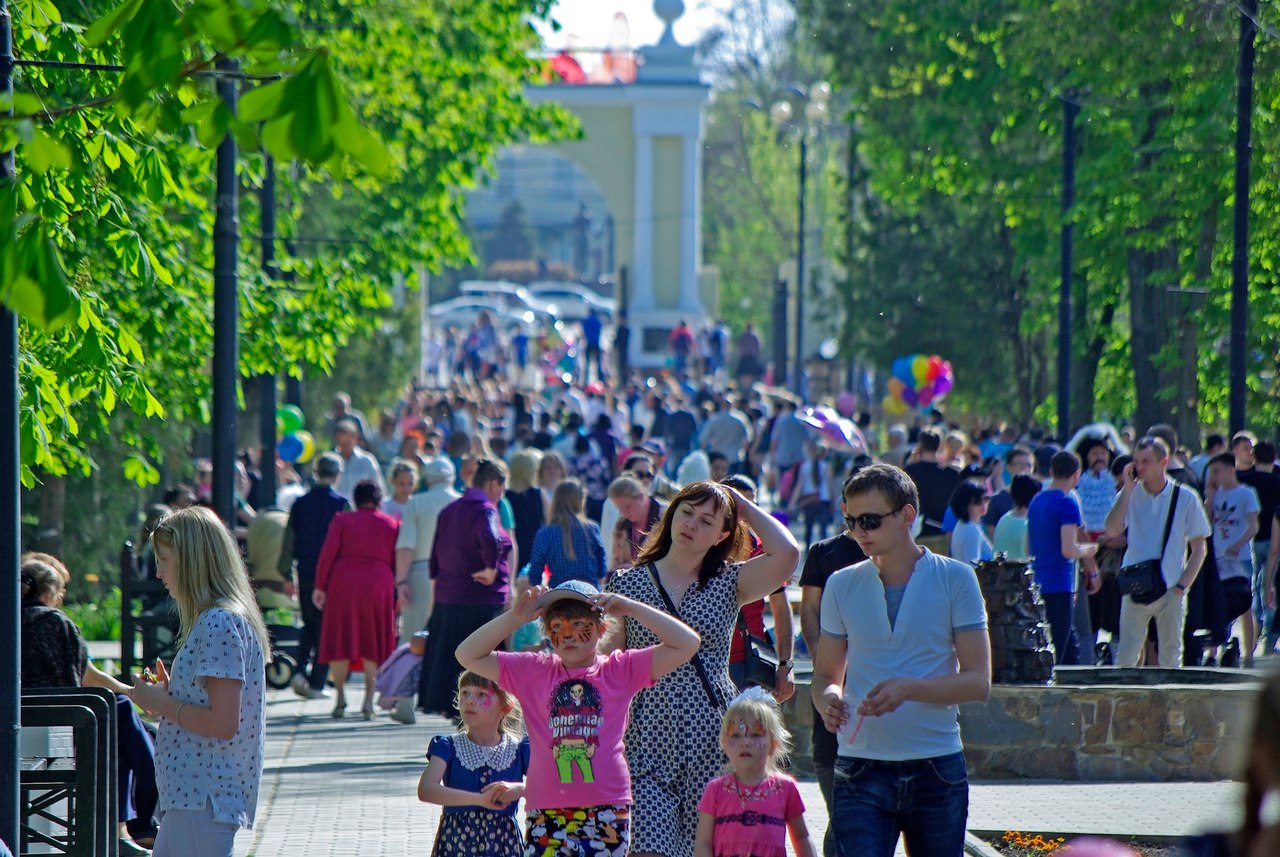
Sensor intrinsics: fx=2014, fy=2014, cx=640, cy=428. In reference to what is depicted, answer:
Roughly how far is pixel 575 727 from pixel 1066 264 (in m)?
18.0

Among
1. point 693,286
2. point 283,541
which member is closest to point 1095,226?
point 283,541

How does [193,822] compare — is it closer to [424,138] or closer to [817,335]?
[424,138]

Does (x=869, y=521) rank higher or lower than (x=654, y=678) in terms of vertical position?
higher

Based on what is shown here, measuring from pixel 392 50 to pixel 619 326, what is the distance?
101 ft

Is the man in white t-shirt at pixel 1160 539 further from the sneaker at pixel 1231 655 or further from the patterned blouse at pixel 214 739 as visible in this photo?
the patterned blouse at pixel 214 739

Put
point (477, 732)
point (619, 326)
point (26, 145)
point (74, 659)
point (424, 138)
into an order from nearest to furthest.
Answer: point (26, 145), point (477, 732), point (74, 659), point (424, 138), point (619, 326)

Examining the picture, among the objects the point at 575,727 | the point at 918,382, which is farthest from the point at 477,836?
the point at 918,382

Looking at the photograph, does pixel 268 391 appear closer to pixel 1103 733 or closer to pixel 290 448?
pixel 290 448

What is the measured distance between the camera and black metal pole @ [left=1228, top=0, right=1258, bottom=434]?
53.4 ft

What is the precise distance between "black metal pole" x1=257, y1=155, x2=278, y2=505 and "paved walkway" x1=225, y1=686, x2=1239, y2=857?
5336 millimetres

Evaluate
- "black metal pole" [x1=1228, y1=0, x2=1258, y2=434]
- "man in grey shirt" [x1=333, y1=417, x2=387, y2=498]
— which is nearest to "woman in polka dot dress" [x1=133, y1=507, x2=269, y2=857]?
"black metal pole" [x1=1228, y1=0, x2=1258, y2=434]

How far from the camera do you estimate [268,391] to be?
766 inches

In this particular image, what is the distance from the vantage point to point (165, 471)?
A: 2495 cm

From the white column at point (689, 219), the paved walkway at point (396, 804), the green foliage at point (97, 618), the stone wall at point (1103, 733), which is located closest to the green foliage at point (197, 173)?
the green foliage at point (97, 618)
